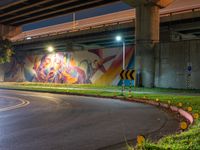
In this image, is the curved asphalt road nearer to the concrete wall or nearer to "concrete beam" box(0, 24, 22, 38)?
the concrete wall

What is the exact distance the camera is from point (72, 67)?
4788 cm

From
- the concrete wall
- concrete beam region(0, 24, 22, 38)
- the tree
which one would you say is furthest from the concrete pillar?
concrete beam region(0, 24, 22, 38)

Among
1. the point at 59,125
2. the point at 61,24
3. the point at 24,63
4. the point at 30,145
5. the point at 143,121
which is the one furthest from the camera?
the point at 61,24

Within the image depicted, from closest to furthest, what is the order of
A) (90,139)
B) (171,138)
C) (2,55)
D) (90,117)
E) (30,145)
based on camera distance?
(171,138) < (30,145) < (90,139) < (90,117) < (2,55)

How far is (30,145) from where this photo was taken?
7750 mm

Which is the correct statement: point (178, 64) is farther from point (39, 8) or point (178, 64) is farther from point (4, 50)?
point (4, 50)

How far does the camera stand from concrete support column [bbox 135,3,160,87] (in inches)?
1340

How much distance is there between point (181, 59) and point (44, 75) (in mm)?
26474

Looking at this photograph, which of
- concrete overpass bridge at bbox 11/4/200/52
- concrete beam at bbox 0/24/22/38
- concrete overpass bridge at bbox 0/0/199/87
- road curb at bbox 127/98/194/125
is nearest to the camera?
road curb at bbox 127/98/194/125

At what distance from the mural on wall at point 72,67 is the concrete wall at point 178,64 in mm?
5857

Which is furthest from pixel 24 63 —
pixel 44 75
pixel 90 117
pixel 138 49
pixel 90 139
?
pixel 90 139

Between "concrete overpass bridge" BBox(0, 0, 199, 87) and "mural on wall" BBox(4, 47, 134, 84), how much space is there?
206 inches

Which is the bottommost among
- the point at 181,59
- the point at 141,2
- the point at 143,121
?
the point at 143,121

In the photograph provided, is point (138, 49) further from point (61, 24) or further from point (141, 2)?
point (61, 24)
